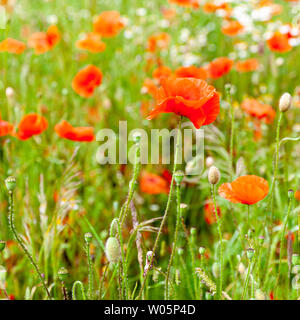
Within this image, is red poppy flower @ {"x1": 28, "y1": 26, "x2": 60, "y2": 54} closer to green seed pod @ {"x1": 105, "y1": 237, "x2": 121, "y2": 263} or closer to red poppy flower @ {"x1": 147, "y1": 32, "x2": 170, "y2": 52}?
red poppy flower @ {"x1": 147, "y1": 32, "x2": 170, "y2": 52}

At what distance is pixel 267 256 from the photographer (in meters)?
1.00

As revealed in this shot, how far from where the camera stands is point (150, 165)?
170 cm

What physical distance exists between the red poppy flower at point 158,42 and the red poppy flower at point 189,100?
115 centimetres

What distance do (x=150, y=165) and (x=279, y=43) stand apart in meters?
0.65

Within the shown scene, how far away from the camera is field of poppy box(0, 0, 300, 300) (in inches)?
31.7

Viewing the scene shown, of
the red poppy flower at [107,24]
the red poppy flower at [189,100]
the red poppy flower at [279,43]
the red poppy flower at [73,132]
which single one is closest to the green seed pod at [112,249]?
the red poppy flower at [189,100]

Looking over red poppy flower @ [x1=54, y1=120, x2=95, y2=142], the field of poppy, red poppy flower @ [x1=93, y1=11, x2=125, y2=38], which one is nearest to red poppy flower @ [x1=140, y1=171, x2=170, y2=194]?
the field of poppy

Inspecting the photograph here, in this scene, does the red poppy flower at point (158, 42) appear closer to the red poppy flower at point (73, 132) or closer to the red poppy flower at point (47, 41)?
the red poppy flower at point (47, 41)

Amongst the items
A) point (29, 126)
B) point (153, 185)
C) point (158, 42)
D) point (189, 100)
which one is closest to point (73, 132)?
point (29, 126)

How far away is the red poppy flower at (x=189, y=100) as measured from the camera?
0.73 metres

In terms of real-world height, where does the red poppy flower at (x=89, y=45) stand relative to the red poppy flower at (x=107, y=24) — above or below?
below
